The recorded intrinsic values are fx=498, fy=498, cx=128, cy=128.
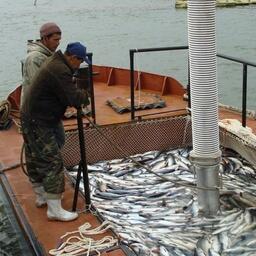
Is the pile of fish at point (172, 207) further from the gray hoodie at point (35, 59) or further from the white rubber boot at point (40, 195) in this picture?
the gray hoodie at point (35, 59)

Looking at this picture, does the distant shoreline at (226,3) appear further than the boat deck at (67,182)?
Yes

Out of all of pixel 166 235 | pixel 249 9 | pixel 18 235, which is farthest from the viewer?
pixel 249 9

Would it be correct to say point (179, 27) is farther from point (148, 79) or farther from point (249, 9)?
point (148, 79)

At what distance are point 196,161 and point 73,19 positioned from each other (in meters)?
37.5

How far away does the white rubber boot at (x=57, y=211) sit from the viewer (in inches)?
205

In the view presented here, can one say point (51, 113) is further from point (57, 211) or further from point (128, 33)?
point (128, 33)

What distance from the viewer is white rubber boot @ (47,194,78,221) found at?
5.20 meters

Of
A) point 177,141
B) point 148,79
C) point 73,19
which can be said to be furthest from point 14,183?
point 73,19

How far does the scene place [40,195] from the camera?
5.62 meters

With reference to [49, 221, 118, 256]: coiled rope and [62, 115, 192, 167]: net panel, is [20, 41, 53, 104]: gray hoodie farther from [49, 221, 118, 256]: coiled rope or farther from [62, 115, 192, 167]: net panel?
[62, 115, 192, 167]: net panel

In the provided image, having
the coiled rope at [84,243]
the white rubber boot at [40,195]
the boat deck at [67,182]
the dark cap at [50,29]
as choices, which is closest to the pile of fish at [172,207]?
the coiled rope at [84,243]

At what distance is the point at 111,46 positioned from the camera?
29234 millimetres

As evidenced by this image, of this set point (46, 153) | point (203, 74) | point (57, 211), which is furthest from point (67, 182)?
point (203, 74)

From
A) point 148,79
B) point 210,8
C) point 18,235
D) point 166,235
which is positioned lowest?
point 18,235
